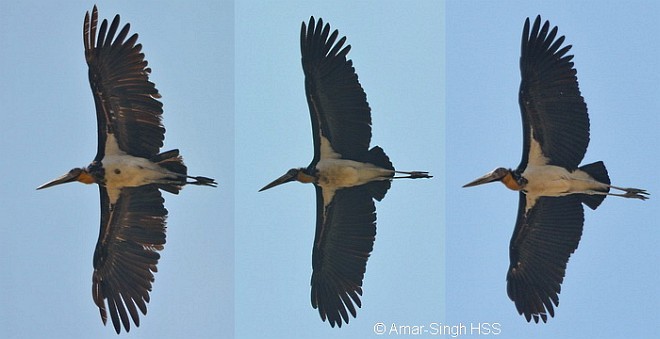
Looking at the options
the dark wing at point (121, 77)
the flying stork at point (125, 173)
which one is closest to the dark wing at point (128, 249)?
the flying stork at point (125, 173)

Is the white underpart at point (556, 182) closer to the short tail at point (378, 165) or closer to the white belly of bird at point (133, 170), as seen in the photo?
the short tail at point (378, 165)

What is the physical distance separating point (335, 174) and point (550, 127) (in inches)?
140

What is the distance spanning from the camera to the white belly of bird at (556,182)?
81.3ft

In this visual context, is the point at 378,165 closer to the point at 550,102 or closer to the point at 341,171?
the point at 341,171

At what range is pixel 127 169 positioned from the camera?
82.7 feet

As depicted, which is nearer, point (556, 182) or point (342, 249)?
point (556, 182)

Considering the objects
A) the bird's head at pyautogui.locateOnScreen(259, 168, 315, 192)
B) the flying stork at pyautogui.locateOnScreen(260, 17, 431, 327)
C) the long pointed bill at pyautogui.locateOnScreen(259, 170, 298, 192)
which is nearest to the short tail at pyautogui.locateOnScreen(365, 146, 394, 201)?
the flying stork at pyautogui.locateOnScreen(260, 17, 431, 327)


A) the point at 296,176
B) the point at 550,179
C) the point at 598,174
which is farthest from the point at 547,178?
the point at 296,176

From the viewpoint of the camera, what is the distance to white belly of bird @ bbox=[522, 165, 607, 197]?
24781 millimetres

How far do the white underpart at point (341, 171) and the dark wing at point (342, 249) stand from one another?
328mm

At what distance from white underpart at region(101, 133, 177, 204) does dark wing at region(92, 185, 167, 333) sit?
13.6 inches

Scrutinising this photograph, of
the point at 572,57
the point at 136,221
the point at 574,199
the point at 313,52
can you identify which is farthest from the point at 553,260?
the point at 136,221

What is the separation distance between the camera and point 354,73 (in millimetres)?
25734

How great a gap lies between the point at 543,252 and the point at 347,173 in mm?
3382
